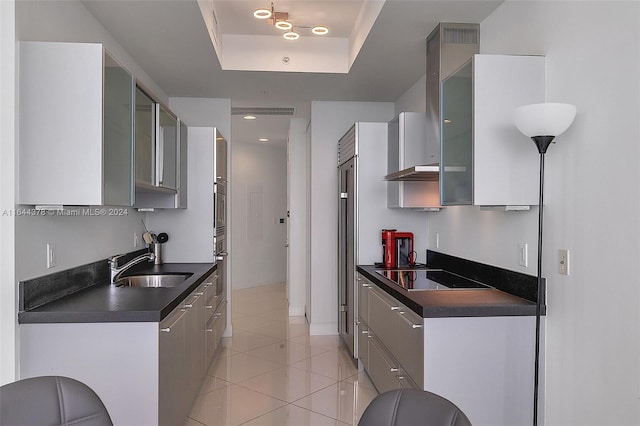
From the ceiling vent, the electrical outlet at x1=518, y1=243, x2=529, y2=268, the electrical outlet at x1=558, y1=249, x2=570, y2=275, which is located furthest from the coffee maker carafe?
the ceiling vent

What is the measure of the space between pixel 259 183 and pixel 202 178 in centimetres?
441

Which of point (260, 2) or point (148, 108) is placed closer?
point (148, 108)

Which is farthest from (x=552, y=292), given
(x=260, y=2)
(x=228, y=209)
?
(x=228, y=209)

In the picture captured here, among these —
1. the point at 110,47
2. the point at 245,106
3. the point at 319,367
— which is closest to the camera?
the point at 110,47

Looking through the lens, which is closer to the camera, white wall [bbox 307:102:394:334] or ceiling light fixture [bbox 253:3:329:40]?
ceiling light fixture [bbox 253:3:329:40]

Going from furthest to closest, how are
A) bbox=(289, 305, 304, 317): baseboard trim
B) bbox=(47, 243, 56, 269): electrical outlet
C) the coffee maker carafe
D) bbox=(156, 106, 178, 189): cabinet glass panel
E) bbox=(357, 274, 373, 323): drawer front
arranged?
1. bbox=(289, 305, 304, 317): baseboard trim
2. the coffee maker carafe
3. bbox=(357, 274, 373, 323): drawer front
4. bbox=(156, 106, 178, 189): cabinet glass panel
5. bbox=(47, 243, 56, 269): electrical outlet

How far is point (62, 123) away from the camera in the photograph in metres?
2.13

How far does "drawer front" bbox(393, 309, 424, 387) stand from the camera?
2.29 meters

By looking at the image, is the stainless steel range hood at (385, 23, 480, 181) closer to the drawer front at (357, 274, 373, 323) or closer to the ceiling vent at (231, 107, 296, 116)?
the drawer front at (357, 274, 373, 323)

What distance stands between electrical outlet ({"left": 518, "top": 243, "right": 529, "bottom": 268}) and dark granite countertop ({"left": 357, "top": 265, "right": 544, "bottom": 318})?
0.61 ft

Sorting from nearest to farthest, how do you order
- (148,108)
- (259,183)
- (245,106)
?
(148,108)
(245,106)
(259,183)

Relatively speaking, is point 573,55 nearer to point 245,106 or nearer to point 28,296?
point 28,296

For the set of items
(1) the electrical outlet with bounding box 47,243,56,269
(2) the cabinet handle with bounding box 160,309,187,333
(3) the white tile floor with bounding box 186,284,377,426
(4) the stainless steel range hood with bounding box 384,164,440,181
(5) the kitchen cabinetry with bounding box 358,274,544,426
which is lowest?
(3) the white tile floor with bounding box 186,284,377,426

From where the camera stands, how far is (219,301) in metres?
4.30
